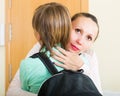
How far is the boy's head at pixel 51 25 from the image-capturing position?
98 cm

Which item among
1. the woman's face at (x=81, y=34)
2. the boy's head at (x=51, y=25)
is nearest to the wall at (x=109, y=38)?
the woman's face at (x=81, y=34)

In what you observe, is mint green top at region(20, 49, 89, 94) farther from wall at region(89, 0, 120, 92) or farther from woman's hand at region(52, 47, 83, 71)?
wall at region(89, 0, 120, 92)

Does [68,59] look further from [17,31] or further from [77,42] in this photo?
[17,31]

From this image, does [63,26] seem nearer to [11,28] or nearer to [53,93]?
[53,93]

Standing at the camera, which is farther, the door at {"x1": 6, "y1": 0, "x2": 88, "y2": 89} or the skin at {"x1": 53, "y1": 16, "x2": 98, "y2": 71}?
the door at {"x1": 6, "y1": 0, "x2": 88, "y2": 89}

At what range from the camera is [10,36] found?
77.6 inches

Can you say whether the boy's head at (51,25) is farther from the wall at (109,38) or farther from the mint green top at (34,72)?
the wall at (109,38)

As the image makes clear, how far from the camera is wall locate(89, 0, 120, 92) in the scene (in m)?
1.89

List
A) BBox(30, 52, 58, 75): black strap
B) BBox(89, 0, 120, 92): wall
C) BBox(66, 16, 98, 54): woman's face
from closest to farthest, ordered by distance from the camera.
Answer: BBox(30, 52, 58, 75): black strap < BBox(66, 16, 98, 54): woman's face < BBox(89, 0, 120, 92): wall

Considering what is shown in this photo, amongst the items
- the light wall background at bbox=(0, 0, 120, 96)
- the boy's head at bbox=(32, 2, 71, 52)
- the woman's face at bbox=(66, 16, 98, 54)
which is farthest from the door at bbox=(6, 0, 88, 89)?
the boy's head at bbox=(32, 2, 71, 52)

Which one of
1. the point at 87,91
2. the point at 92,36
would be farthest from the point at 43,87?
the point at 92,36

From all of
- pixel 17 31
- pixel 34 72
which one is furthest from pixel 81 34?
pixel 17 31

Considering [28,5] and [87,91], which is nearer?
[87,91]

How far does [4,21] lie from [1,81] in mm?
477
